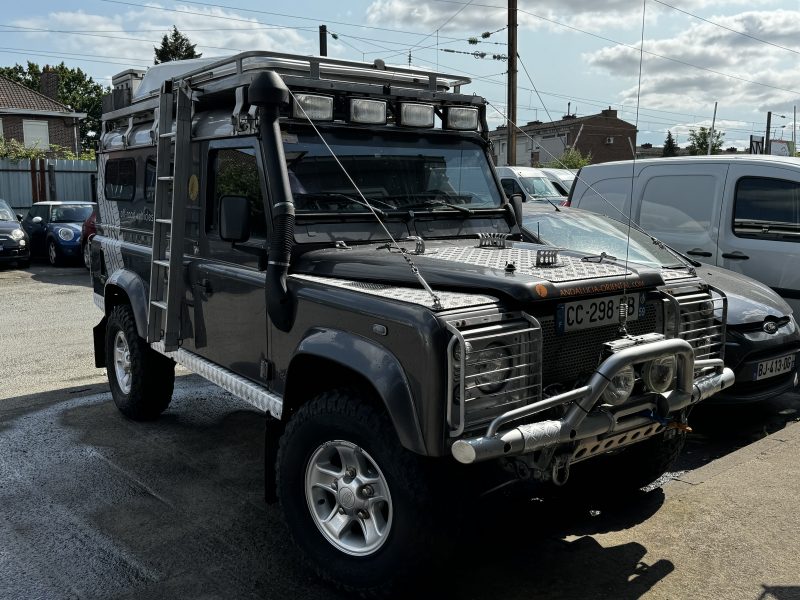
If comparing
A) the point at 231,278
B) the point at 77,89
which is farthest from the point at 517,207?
the point at 77,89

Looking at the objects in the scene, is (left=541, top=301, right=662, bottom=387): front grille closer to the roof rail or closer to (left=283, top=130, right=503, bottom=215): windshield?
(left=283, top=130, right=503, bottom=215): windshield

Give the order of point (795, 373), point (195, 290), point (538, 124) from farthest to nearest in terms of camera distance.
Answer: point (538, 124) < point (795, 373) < point (195, 290)

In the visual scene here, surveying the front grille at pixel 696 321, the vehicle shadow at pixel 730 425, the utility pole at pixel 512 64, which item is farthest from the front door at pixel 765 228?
the utility pole at pixel 512 64

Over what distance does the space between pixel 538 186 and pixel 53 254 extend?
11273mm

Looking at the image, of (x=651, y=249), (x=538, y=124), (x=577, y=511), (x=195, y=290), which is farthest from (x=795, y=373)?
(x=538, y=124)

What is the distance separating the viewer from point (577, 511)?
→ 179 inches

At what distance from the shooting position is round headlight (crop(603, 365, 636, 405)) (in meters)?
3.24

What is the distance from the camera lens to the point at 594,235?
22.9 ft

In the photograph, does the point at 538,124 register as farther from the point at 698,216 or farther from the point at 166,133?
the point at 166,133

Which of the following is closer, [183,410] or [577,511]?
[577,511]

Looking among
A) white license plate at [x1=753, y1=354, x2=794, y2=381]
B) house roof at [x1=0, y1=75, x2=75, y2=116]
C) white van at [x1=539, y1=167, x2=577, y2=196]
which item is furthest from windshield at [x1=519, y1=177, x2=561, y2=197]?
house roof at [x1=0, y1=75, x2=75, y2=116]

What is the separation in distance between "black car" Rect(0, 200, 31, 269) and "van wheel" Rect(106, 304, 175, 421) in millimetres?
12012

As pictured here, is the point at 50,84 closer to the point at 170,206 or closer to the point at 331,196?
the point at 170,206

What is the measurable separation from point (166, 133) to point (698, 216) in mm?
5214
